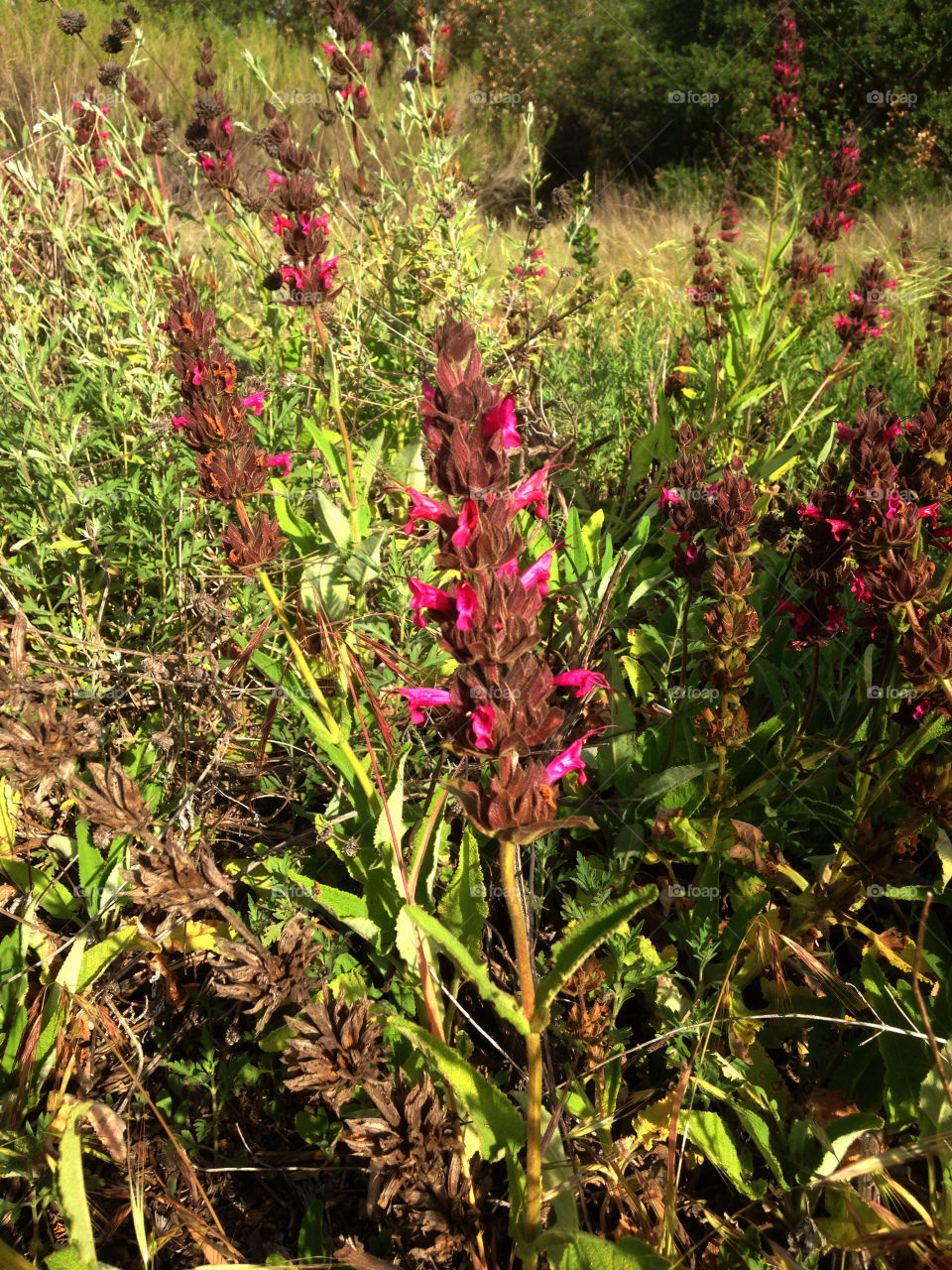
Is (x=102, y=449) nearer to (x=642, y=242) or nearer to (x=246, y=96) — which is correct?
(x=642, y=242)

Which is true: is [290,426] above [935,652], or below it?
below

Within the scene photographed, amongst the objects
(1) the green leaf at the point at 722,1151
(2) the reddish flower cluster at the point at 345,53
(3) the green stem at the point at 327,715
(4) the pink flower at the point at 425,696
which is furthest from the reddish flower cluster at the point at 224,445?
(2) the reddish flower cluster at the point at 345,53

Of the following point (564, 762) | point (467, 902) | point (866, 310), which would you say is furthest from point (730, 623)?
point (866, 310)

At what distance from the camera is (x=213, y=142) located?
327cm

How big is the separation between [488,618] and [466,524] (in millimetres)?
134

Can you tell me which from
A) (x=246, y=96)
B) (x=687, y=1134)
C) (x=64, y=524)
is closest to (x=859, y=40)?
(x=246, y=96)

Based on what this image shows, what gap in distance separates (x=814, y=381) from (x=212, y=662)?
3338 mm

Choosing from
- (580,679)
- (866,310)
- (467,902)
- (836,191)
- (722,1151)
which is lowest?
(722,1151)

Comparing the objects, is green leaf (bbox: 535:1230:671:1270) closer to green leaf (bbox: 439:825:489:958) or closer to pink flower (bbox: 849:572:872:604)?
green leaf (bbox: 439:825:489:958)

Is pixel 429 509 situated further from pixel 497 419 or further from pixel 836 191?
pixel 836 191

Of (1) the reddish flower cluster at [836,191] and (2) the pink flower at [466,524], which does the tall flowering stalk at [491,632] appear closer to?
(2) the pink flower at [466,524]

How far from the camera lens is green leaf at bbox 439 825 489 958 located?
1.47 m

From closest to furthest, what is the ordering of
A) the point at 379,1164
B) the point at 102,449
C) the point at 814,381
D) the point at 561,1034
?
the point at 379,1164
the point at 561,1034
the point at 102,449
the point at 814,381

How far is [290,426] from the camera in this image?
282 centimetres
